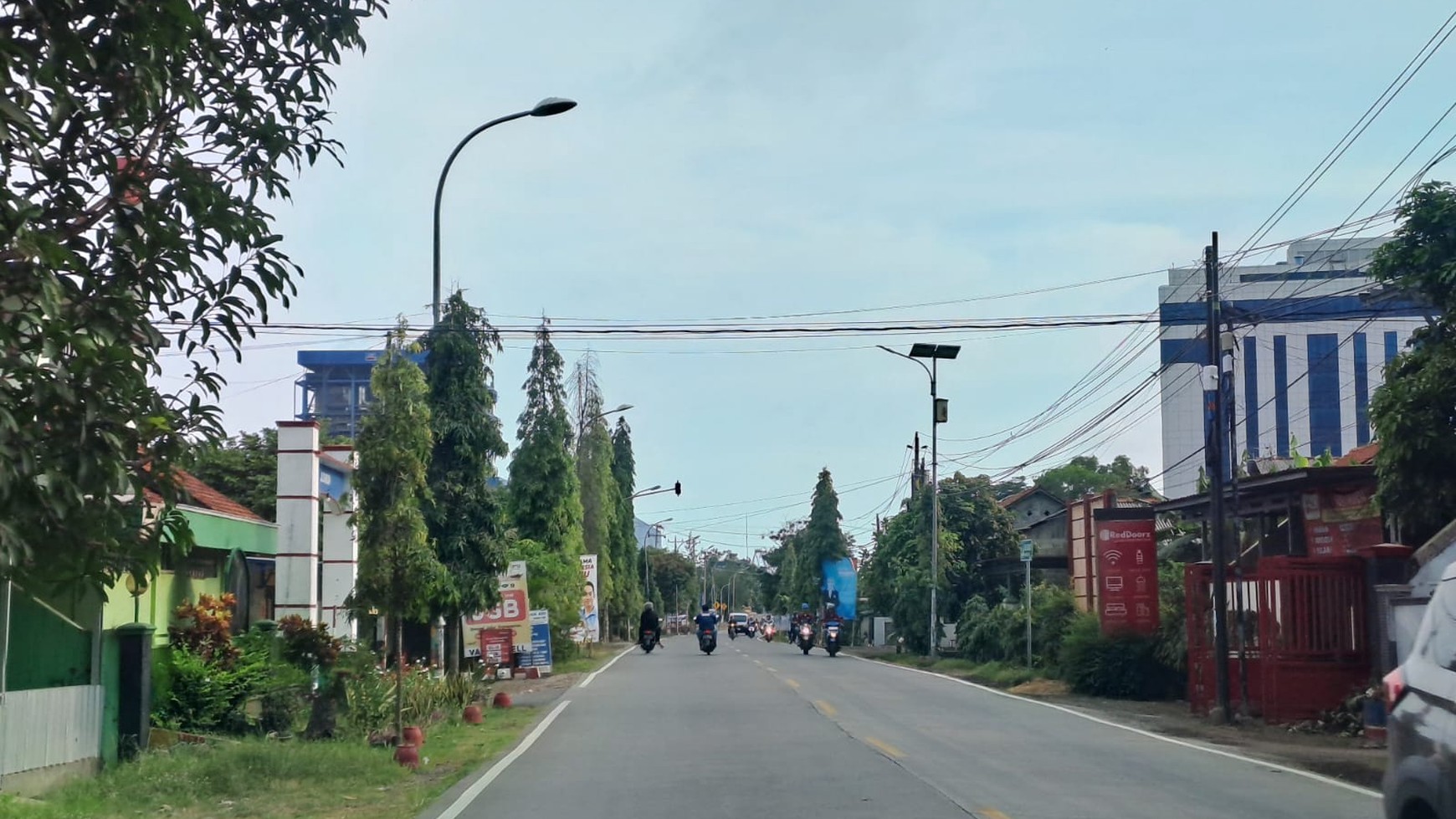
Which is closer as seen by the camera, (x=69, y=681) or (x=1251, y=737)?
(x=69, y=681)

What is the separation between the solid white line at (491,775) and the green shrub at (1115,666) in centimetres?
1140

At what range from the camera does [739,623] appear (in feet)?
314

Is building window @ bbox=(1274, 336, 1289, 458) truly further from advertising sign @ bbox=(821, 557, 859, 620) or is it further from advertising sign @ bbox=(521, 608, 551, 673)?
advertising sign @ bbox=(521, 608, 551, 673)

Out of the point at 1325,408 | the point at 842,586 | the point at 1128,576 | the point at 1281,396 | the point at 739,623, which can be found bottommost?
the point at 739,623

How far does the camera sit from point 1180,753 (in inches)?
647

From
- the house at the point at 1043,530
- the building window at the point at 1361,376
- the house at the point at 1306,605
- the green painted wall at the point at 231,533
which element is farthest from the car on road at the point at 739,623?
the green painted wall at the point at 231,533

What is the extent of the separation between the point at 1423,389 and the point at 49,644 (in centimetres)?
1758

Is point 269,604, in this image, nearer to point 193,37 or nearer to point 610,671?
point 610,671

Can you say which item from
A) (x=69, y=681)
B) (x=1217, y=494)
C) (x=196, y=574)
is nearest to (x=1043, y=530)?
(x=1217, y=494)

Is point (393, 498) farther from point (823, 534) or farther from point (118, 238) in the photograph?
point (823, 534)

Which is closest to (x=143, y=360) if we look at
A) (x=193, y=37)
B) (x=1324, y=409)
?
(x=193, y=37)

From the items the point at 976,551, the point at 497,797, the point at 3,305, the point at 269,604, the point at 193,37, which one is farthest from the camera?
the point at 976,551

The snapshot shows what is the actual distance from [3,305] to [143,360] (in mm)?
1241

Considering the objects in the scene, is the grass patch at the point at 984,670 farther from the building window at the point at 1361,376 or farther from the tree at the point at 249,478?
the building window at the point at 1361,376
